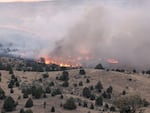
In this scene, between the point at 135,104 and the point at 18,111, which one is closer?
the point at 135,104

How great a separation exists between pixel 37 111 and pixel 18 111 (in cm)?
873

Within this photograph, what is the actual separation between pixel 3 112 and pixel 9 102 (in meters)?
5.06

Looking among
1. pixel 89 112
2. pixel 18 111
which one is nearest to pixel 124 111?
pixel 89 112

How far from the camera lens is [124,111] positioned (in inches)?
6294

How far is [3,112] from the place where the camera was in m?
199

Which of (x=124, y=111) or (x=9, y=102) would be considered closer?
(x=124, y=111)

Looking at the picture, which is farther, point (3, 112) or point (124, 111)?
point (3, 112)

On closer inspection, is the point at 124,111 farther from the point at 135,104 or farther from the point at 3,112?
the point at 3,112

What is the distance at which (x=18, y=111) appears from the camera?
198 meters

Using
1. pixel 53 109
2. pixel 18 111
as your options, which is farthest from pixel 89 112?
pixel 18 111

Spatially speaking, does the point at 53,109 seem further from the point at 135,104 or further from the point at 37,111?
the point at 135,104

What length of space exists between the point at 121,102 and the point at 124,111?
6.01 metres

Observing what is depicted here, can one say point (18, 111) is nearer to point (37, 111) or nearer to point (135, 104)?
point (37, 111)

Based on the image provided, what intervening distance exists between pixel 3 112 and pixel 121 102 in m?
59.6
